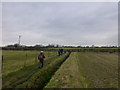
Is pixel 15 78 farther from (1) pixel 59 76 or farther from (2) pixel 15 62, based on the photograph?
(2) pixel 15 62

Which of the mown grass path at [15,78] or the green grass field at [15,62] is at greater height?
the mown grass path at [15,78]

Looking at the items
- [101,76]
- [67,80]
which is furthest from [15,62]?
[67,80]

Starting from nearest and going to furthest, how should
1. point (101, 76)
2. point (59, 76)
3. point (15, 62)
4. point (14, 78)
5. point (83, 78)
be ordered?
point (59, 76)
point (83, 78)
point (14, 78)
point (101, 76)
point (15, 62)

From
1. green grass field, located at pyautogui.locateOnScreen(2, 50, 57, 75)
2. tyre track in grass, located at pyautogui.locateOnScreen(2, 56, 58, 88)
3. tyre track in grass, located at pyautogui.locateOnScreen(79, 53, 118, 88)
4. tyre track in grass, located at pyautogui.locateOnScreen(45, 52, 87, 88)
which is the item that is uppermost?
tyre track in grass, located at pyautogui.locateOnScreen(45, 52, 87, 88)

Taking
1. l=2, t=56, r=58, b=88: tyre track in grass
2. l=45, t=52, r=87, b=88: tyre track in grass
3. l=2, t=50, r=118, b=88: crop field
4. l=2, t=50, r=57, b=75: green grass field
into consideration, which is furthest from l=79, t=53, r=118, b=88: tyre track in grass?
l=2, t=50, r=57, b=75: green grass field

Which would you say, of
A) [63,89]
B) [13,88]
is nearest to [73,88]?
[63,89]

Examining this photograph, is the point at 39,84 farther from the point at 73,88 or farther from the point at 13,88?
the point at 73,88

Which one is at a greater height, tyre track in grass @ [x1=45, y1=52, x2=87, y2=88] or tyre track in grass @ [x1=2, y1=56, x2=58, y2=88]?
tyre track in grass @ [x1=45, y1=52, x2=87, y2=88]

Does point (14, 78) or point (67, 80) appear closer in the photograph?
point (67, 80)

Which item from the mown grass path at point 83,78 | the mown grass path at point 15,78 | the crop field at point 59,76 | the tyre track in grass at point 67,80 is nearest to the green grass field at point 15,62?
the crop field at point 59,76

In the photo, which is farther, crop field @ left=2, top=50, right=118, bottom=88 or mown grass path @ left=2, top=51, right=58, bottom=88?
mown grass path @ left=2, top=51, right=58, bottom=88

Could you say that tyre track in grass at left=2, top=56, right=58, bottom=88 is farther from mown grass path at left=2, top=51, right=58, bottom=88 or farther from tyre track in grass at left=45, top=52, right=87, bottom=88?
tyre track in grass at left=45, top=52, right=87, bottom=88

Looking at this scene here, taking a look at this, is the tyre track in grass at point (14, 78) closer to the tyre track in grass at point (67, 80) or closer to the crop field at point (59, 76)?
the crop field at point (59, 76)

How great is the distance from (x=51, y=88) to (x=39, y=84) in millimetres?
2316
